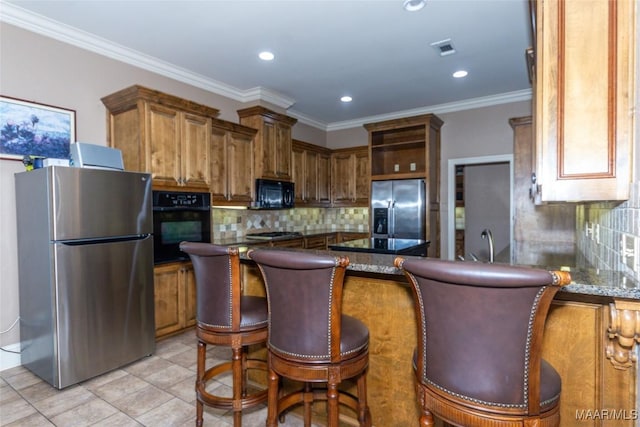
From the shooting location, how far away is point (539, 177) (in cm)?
154

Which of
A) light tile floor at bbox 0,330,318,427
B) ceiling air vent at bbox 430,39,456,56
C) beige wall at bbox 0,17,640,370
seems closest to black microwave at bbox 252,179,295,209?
beige wall at bbox 0,17,640,370

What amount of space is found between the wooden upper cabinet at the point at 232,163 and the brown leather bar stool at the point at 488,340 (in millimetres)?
3338

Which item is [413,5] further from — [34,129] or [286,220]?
[286,220]

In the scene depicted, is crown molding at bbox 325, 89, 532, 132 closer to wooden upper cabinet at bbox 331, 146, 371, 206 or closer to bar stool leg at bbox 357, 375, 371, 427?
wooden upper cabinet at bbox 331, 146, 371, 206

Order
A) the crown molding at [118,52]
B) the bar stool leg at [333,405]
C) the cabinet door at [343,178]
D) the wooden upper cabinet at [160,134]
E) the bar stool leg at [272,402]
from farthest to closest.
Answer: the cabinet door at [343,178]
the wooden upper cabinet at [160,134]
the crown molding at [118,52]
the bar stool leg at [272,402]
the bar stool leg at [333,405]

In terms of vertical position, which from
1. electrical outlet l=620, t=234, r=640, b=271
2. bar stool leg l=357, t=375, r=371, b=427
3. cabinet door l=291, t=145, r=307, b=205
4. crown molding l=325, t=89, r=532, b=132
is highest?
crown molding l=325, t=89, r=532, b=132

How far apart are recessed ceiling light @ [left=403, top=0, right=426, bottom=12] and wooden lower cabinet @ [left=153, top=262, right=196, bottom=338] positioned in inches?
124

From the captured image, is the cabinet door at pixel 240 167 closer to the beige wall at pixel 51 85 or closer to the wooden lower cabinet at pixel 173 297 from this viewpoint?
the beige wall at pixel 51 85

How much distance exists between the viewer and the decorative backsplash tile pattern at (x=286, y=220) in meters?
4.54

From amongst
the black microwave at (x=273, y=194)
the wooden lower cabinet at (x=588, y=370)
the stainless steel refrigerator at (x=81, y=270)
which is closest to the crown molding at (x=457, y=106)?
the black microwave at (x=273, y=194)

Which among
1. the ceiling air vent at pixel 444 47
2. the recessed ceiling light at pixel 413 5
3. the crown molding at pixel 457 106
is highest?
the recessed ceiling light at pixel 413 5

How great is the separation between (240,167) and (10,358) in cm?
287

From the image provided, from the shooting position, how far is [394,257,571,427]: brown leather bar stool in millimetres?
947

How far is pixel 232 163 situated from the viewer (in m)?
4.29
